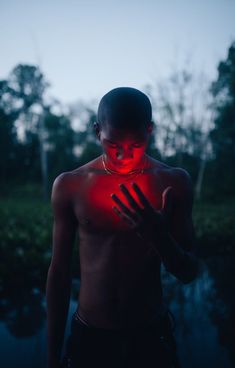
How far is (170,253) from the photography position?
1.56 metres

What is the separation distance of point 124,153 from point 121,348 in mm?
1248

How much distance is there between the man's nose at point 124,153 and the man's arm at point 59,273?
0.50 m

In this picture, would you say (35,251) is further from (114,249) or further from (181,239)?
(181,239)

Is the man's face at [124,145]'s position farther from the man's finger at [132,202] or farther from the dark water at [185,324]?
the dark water at [185,324]


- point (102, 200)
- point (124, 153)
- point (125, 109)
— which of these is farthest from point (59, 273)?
point (125, 109)

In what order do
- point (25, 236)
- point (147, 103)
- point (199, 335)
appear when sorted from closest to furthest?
point (147, 103) → point (199, 335) → point (25, 236)

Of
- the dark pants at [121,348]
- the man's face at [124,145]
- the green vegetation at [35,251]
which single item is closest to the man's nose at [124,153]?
the man's face at [124,145]

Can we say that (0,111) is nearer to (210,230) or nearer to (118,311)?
(210,230)

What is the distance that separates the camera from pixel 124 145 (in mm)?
1653

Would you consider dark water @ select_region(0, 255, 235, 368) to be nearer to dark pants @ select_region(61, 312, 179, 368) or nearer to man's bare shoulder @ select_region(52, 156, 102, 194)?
dark pants @ select_region(61, 312, 179, 368)

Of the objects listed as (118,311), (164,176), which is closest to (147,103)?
(164,176)

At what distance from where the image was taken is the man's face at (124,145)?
1657 millimetres

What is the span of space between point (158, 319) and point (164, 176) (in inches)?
39.2

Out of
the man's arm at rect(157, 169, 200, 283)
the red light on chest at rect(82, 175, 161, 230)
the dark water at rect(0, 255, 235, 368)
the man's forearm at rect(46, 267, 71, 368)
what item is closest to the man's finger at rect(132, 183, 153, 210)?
the man's arm at rect(157, 169, 200, 283)
